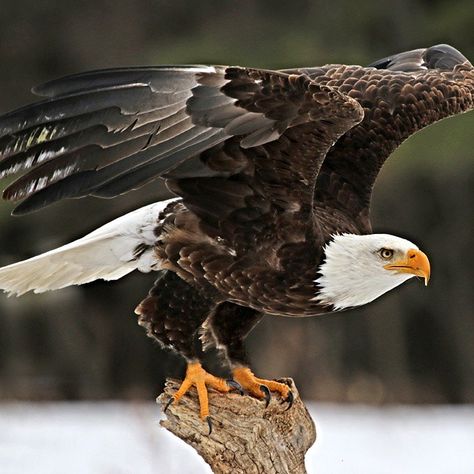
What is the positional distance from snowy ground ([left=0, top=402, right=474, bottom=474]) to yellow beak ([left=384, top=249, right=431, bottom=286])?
1313 mm

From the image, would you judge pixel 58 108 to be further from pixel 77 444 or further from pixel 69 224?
pixel 69 224

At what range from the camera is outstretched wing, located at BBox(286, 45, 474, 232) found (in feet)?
19.1

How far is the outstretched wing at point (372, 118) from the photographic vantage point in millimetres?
5816

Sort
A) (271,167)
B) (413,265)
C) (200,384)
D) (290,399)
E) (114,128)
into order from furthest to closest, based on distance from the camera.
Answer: (290,399), (200,384), (413,265), (271,167), (114,128)

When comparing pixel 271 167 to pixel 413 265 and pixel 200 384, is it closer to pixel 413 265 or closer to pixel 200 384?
A: pixel 413 265

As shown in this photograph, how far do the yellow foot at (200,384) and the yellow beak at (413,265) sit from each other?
818 mm

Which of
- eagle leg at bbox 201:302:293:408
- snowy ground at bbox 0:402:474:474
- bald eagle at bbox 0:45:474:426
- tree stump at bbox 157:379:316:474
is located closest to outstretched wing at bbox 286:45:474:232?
bald eagle at bbox 0:45:474:426

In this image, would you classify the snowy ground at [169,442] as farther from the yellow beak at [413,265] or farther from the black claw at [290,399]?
the yellow beak at [413,265]

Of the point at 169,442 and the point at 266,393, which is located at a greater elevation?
the point at 266,393

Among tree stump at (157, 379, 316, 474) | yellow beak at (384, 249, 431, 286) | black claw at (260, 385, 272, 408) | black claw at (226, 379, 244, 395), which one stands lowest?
tree stump at (157, 379, 316, 474)

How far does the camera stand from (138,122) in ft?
15.4

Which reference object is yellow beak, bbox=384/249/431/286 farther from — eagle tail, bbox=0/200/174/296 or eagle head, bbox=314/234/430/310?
eagle tail, bbox=0/200/174/296

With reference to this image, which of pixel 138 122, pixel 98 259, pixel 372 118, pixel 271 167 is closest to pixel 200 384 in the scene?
pixel 98 259

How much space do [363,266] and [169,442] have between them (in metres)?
1.47
